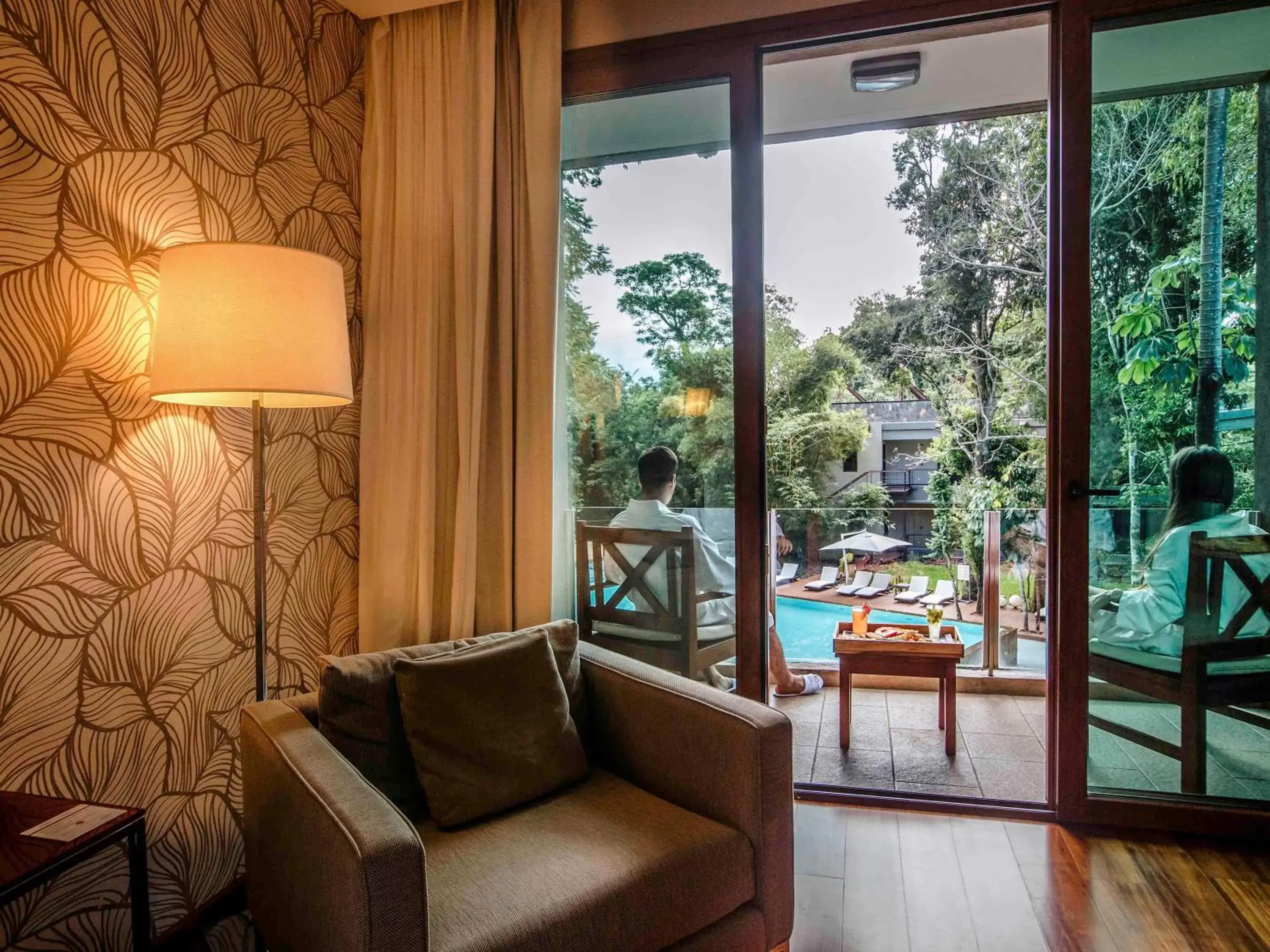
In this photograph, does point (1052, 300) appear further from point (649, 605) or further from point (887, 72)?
point (649, 605)

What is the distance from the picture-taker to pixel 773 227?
3.84 m

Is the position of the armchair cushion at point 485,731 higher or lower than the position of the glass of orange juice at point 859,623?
higher

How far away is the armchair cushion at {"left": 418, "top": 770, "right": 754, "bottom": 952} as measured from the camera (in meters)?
1.22

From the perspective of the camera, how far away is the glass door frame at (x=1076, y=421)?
2.12 m

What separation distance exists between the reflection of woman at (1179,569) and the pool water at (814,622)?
1793 mm

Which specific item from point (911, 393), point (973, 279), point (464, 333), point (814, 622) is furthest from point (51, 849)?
point (973, 279)

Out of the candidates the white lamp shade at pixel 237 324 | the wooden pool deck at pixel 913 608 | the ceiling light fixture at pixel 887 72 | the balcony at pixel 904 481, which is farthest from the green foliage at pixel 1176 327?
the white lamp shade at pixel 237 324

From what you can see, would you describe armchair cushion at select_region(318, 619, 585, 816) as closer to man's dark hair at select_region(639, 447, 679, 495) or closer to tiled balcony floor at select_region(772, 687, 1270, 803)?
man's dark hair at select_region(639, 447, 679, 495)

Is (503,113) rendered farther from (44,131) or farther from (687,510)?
(687,510)

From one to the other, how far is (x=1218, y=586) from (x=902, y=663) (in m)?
1.14

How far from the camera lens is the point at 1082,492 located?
2160mm

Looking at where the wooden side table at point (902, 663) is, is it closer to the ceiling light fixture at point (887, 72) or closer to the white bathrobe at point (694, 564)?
the white bathrobe at point (694, 564)

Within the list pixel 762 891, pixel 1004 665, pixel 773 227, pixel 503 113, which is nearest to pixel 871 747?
pixel 1004 665

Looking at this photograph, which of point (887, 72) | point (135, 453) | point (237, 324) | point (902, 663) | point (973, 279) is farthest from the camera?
point (973, 279)
